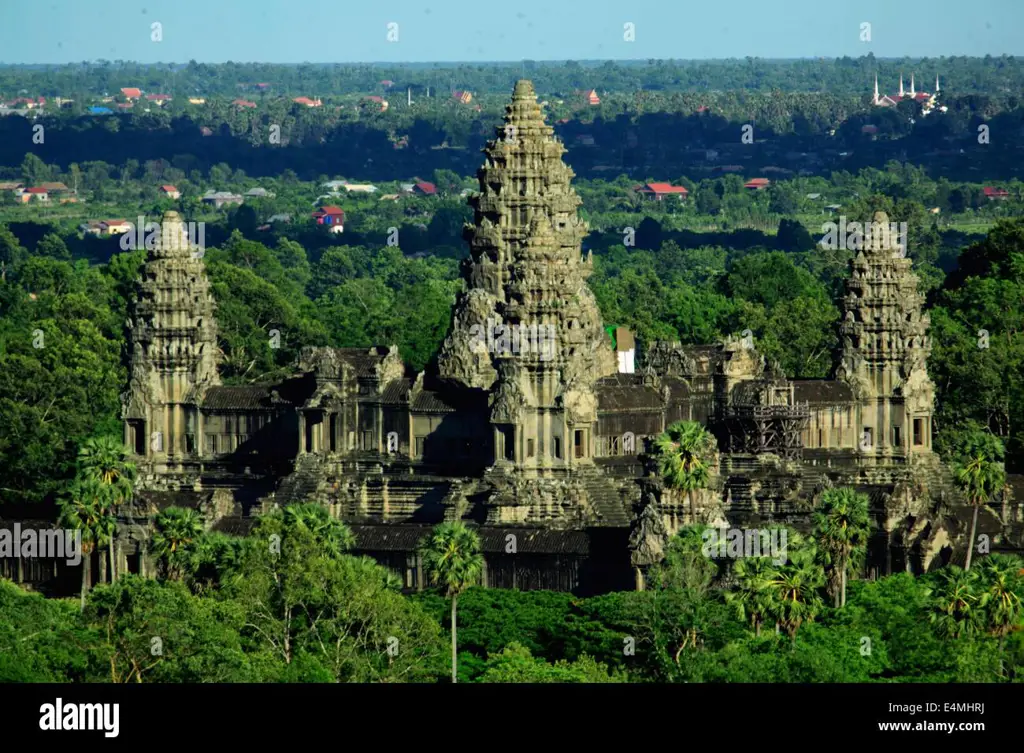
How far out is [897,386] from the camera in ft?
466

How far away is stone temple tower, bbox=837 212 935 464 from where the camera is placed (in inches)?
5561

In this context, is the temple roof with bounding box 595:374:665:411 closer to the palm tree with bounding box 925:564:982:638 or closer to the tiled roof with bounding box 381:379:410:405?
the tiled roof with bounding box 381:379:410:405

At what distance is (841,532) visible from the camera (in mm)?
112125

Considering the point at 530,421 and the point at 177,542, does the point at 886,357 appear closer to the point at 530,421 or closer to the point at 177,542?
the point at 530,421

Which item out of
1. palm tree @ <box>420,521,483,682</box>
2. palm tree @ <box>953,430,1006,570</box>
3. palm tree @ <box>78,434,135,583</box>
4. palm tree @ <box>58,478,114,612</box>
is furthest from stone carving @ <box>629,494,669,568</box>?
palm tree @ <box>58,478,114,612</box>

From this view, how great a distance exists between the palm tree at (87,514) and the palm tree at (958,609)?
31.8m

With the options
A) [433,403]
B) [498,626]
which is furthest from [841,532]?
[433,403]

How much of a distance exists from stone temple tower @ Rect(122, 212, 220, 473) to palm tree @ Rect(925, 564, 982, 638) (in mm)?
48581

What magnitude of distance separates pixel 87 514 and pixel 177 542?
6574mm

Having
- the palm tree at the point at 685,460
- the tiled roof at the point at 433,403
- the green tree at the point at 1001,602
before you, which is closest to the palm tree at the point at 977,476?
the palm tree at the point at 685,460

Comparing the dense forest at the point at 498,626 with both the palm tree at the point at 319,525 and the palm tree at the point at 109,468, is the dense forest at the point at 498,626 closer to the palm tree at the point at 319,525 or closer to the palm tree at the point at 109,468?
the palm tree at the point at 319,525

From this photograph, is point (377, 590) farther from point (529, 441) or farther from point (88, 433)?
point (88, 433)

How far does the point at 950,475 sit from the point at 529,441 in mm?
19416
